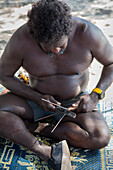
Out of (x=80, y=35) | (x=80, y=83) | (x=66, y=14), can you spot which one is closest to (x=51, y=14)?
(x=66, y=14)

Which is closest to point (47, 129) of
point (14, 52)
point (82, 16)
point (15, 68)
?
point (15, 68)

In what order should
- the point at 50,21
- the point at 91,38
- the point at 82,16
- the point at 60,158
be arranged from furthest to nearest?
1. the point at 82,16
2. the point at 91,38
3. the point at 60,158
4. the point at 50,21

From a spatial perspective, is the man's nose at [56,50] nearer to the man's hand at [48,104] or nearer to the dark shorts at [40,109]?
the man's hand at [48,104]

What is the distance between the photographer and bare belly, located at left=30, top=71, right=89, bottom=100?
197 cm

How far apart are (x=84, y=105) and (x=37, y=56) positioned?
0.52 meters

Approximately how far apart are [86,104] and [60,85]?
9.9 inches

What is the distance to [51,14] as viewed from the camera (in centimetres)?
146

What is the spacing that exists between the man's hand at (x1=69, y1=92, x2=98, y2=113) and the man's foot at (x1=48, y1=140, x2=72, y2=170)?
0.30 metres

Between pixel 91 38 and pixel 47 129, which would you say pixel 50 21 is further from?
pixel 47 129

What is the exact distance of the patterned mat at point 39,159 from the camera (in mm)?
1850

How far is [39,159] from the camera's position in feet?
6.23

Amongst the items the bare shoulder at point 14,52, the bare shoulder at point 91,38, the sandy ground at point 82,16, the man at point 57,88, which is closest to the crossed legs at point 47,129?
the man at point 57,88

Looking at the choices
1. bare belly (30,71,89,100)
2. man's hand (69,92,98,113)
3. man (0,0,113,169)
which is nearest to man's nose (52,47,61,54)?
man (0,0,113,169)

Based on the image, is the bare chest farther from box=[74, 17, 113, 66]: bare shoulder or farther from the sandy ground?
the sandy ground
